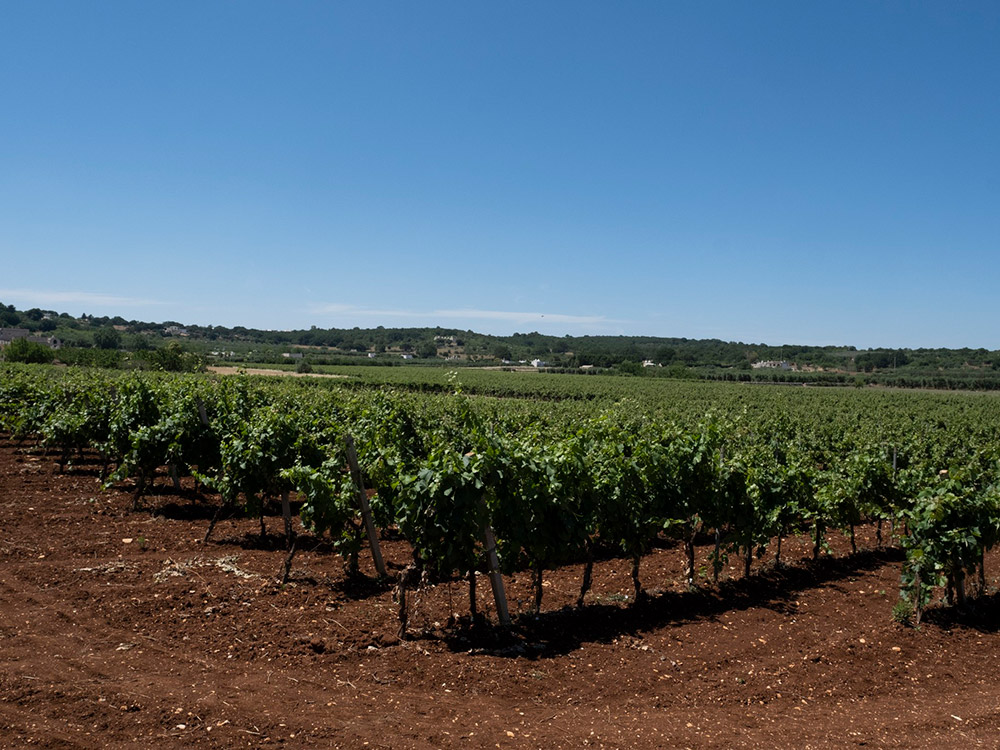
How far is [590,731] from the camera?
14.9 feet

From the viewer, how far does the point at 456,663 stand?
18.4 feet

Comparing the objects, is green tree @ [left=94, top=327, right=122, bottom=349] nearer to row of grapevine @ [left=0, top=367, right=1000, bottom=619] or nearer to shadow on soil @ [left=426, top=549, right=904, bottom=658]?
row of grapevine @ [left=0, top=367, right=1000, bottom=619]

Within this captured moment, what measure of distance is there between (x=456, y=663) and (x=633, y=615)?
7.85ft

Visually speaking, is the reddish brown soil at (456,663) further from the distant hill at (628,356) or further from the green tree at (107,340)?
the green tree at (107,340)

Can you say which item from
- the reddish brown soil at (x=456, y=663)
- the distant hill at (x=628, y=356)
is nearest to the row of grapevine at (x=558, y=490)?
the reddish brown soil at (x=456, y=663)

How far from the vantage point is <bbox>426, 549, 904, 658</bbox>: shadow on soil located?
240 inches

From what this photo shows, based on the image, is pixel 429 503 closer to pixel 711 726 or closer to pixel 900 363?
pixel 711 726

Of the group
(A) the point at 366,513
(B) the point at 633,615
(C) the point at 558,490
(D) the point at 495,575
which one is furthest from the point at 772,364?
(D) the point at 495,575

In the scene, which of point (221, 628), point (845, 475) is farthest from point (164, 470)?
point (845, 475)

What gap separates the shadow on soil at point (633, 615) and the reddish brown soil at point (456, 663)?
0.03m

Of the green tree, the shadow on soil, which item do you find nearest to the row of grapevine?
the shadow on soil

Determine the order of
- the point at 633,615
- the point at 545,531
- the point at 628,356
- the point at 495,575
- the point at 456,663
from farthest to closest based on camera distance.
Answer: the point at 628,356
the point at 633,615
the point at 545,531
the point at 495,575
the point at 456,663

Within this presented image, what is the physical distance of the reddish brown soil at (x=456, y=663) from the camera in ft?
14.7

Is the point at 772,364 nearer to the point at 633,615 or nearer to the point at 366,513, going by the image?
the point at 633,615
